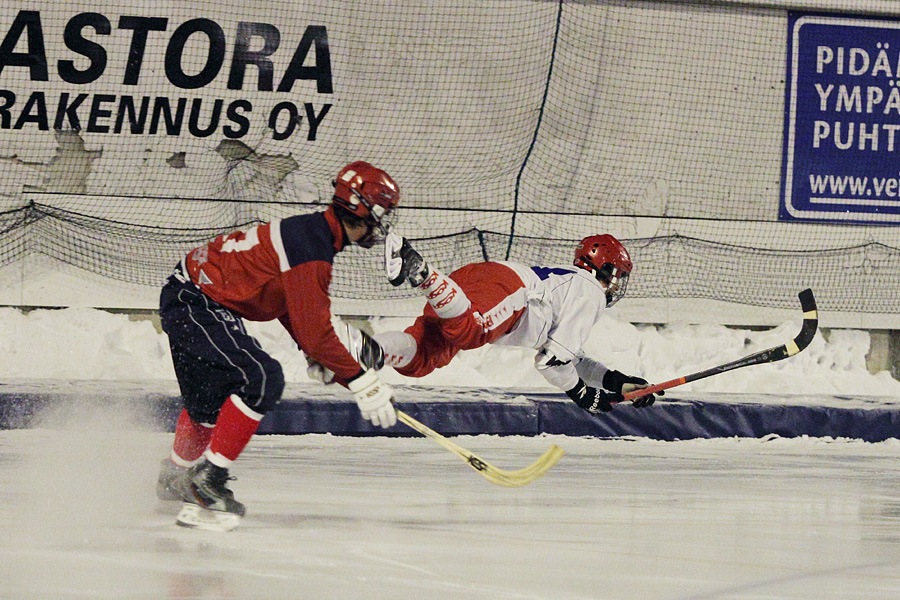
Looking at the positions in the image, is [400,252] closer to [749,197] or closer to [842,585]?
[842,585]

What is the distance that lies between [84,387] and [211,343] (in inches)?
105

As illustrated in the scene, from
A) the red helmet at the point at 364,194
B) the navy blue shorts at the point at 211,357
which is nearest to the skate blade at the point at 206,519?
the navy blue shorts at the point at 211,357

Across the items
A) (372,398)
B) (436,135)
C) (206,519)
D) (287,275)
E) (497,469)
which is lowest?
(206,519)

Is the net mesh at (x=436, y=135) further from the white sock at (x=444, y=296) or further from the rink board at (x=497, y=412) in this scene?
the white sock at (x=444, y=296)

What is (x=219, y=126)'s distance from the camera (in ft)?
25.6

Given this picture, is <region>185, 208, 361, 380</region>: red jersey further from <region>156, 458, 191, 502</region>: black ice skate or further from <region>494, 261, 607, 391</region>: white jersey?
<region>494, 261, 607, 391</region>: white jersey

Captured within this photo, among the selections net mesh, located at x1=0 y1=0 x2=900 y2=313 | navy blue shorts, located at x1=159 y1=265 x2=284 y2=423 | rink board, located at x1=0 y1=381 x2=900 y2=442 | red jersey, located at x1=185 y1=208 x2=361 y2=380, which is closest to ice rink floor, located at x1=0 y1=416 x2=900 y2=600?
rink board, located at x1=0 y1=381 x2=900 y2=442

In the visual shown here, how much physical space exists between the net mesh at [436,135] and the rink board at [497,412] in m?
1.66

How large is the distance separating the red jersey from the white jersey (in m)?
1.35

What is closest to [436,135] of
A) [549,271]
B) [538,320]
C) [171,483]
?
[549,271]

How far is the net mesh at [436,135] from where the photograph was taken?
25.1 feet

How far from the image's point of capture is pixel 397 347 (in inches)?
181

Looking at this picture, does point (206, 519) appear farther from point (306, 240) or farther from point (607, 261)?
point (607, 261)

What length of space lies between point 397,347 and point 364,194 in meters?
1.18
